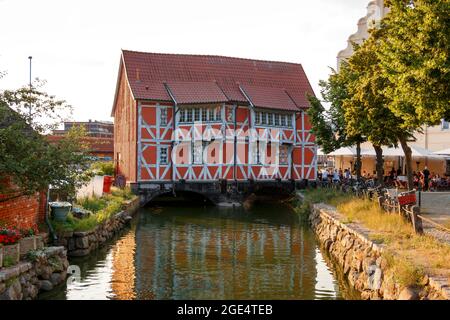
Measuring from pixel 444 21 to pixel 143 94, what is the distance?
2679 centimetres

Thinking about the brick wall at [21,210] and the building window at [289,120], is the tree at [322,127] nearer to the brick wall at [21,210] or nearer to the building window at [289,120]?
the building window at [289,120]

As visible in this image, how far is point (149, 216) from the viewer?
30.2 metres

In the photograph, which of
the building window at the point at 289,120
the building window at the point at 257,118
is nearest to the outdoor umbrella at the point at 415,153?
the building window at the point at 289,120

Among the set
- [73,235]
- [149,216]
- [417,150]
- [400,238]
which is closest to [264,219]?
[149,216]

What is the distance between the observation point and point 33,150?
12148mm

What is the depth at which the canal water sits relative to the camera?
42.4 ft

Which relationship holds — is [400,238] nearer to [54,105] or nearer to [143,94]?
[54,105]

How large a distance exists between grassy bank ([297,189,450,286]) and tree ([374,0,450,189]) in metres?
2.73

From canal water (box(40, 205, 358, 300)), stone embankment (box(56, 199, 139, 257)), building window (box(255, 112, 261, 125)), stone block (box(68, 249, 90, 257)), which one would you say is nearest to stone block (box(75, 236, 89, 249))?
stone embankment (box(56, 199, 139, 257))

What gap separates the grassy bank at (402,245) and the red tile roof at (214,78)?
2024cm

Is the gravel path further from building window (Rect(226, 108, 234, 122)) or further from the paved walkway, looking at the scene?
building window (Rect(226, 108, 234, 122))

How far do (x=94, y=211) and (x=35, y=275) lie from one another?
9754 mm

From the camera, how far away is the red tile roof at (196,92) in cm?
3675

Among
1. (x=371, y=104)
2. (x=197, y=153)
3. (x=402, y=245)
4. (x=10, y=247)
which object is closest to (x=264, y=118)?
(x=197, y=153)
